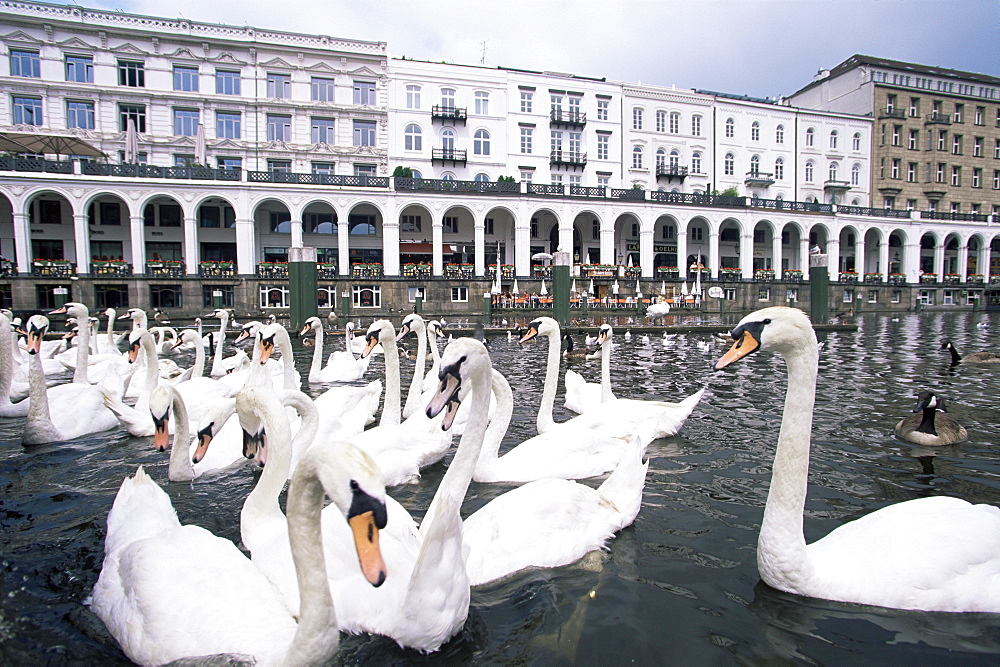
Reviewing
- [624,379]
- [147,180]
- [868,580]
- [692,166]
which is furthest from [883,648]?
[692,166]

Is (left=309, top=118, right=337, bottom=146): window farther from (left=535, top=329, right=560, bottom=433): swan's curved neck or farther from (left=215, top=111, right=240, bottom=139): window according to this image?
(left=535, top=329, right=560, bottom=433): swan's curved neck

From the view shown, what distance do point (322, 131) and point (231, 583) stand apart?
43720 mm

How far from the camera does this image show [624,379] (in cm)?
1173

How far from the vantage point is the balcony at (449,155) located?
43188 millimetres

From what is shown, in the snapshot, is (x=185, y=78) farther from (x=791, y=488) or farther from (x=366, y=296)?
(x=791, y=488)

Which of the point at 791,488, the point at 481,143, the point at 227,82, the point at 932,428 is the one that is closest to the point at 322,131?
the point at 227,82

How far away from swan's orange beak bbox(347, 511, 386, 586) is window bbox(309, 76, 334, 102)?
44736 millimetres

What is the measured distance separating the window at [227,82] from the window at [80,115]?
813 centimetres

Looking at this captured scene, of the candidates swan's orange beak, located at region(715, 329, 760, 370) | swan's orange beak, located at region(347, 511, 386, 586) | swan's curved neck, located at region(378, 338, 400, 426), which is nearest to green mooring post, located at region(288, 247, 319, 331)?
swan's curved neck, located at region(378, 338, 400, 426)


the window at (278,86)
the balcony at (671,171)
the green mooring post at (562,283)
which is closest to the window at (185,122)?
the window at (278,86)

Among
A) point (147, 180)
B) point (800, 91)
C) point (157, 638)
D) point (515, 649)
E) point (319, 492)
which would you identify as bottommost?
point (515, 649)

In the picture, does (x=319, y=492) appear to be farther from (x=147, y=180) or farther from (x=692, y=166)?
(x=692, y=166)

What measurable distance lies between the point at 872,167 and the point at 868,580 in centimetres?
6482

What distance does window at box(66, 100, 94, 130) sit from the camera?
3709 cm
